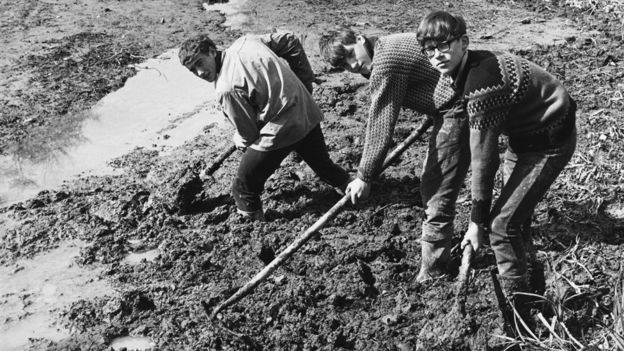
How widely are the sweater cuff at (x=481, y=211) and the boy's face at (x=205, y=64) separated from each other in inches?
76.2

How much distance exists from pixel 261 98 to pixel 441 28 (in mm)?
1705

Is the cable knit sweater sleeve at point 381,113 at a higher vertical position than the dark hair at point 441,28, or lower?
lower

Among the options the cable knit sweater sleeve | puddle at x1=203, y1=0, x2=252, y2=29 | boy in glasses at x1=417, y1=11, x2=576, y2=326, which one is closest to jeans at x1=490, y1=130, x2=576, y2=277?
boy in glasses at x1=417, y1=11, x2=576, y2=326

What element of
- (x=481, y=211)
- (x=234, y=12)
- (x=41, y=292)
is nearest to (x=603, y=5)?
(x=234, y=12)

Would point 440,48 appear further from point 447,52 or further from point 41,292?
point 41,292

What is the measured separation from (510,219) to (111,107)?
4.78m

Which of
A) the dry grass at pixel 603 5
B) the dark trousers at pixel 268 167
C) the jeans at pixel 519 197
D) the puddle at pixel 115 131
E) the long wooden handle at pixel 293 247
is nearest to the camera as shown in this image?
the jeans at pixel 519 197

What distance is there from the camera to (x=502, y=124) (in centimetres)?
295

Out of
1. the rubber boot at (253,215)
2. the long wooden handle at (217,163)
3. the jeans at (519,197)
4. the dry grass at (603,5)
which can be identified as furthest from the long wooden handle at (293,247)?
the dry grass at (603,5)

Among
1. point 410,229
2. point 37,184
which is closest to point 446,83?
point 410,229

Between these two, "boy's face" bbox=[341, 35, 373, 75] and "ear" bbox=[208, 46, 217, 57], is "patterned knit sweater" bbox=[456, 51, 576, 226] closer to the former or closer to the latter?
"boy's face" bbox=[341, 35, 373, 75]

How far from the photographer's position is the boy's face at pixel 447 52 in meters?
2.90

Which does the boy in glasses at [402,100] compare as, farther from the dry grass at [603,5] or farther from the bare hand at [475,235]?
the dry grass at [603,5]

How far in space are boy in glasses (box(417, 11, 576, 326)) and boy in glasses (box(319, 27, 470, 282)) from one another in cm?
15
